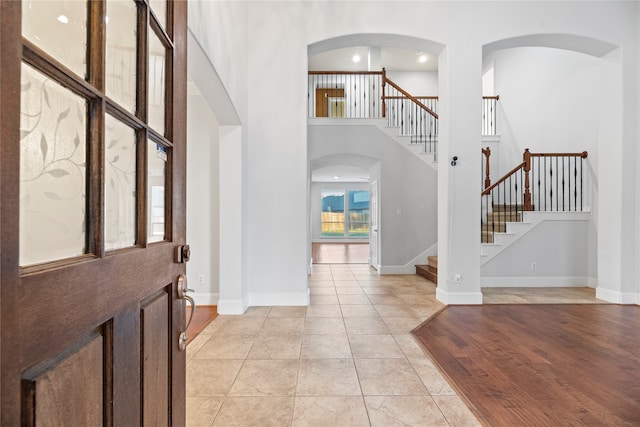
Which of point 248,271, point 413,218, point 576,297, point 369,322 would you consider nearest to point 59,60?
point 369,322

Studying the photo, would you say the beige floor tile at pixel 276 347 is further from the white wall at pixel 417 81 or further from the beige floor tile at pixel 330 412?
the white wall at pixel 417 81

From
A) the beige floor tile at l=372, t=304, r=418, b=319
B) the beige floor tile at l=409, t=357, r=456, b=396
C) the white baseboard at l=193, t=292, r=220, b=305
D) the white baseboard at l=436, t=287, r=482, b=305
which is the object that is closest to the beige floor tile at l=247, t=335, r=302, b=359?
the beige floor tile at l=409, t=357, r=456, b=396

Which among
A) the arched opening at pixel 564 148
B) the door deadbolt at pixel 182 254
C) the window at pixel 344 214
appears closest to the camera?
the door deadbolt at pixel 182 254

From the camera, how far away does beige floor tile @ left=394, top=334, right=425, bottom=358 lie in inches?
109

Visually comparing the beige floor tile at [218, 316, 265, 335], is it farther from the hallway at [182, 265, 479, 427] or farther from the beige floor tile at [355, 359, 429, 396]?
the beige floor tile at [355, 359, 429, 396]

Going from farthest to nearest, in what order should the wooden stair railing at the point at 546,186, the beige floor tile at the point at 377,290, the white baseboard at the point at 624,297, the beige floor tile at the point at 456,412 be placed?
the wooden stair railing at the point at 546,186 → the beige floor tile at the point at 377,290 → the white baseboard at the point at 624,297 → the beige floor tile at the point at 456,412

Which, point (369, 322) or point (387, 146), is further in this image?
point (387, 146)

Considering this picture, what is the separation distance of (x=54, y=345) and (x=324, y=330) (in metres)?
3.01

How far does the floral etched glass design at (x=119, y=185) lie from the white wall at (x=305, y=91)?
3.26 m

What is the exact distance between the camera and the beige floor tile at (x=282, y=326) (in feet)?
10.8

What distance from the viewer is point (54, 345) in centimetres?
56

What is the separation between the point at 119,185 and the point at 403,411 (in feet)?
6.41

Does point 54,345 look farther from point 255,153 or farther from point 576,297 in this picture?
point 576,297

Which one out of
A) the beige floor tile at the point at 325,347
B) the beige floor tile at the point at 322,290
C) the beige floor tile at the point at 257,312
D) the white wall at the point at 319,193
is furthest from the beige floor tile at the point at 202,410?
the white wall at the point at 319,193
